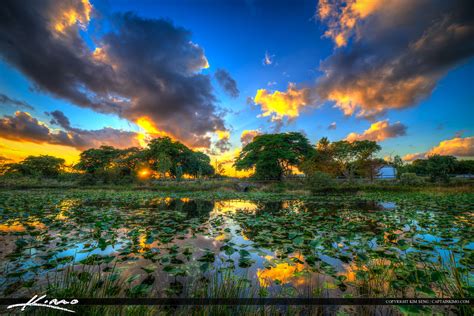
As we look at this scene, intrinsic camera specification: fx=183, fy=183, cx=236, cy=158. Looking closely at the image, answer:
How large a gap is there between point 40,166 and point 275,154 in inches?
2760

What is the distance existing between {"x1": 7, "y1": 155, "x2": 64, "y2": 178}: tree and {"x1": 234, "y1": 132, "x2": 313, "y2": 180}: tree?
59.0 m

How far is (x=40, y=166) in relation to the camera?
55.3 metres

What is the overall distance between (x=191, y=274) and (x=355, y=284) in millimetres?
2583

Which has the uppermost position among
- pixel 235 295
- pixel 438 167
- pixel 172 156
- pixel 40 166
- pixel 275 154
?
pixel 172 156

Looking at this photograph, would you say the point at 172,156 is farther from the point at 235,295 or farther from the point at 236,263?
the point at 235,295

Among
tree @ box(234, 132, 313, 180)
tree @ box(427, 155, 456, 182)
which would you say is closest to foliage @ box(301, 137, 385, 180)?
tree @ box(234, 132, 313, 180)

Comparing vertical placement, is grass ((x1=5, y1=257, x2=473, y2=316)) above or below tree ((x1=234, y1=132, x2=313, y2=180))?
below

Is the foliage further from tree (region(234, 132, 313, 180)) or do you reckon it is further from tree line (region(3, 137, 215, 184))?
tree line (region(3, 137, 215, 184))

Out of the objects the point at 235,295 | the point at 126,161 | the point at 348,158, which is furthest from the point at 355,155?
the point at 126,161

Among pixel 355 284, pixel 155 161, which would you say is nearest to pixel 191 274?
pixel 355 284

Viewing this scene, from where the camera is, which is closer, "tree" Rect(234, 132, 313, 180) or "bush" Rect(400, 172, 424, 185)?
"bush" Rect(400, 172, 424, 185)

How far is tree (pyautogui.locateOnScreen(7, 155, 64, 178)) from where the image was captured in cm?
5362

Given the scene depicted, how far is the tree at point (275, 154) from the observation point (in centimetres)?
3262

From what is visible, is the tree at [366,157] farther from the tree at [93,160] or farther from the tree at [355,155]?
the tree at [93,160]
